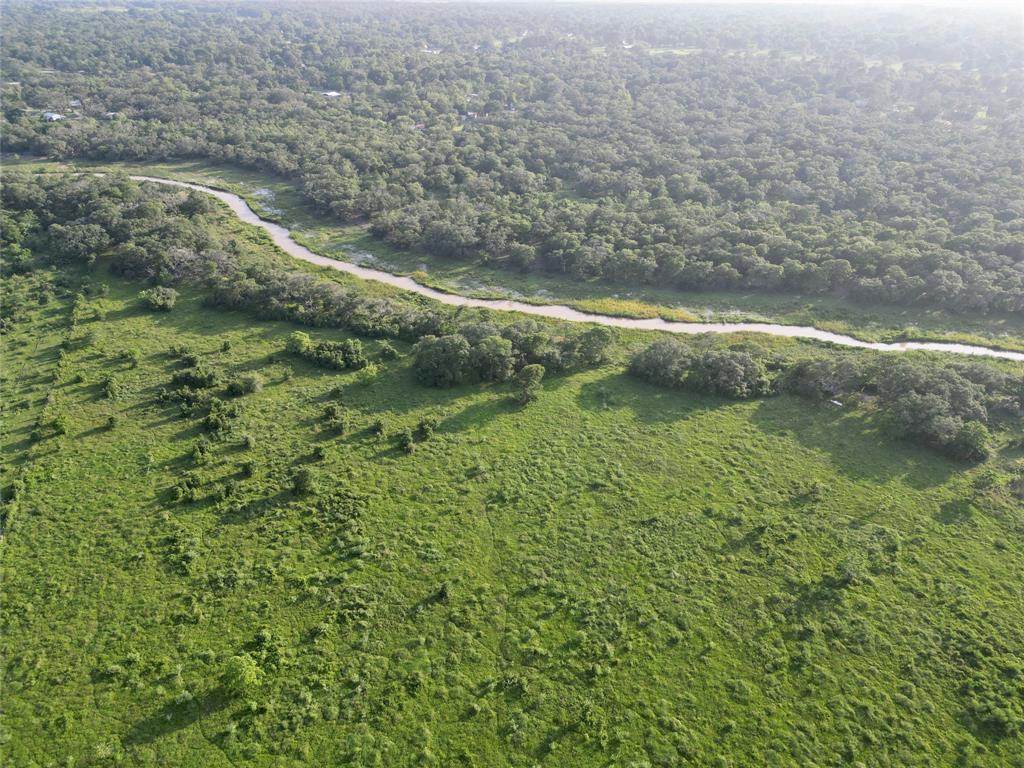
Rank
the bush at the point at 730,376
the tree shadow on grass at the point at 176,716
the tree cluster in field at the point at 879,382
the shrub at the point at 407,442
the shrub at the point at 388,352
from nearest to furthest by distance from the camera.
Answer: the tree shadow on grass at the point at 176,716, the shrub at the point at 407,442, the tree cluster in field at the point at 879,382, the bush at the point at 730,376, the shrub at the point at 388,352

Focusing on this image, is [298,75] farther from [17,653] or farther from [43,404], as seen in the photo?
[17,653]

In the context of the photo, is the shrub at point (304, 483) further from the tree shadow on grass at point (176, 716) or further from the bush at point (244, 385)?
the tree shadow on grass at point (176, 716)

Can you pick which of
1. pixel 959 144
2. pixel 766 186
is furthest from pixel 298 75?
pixel 959 144

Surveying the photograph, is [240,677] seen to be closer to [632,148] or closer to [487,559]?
[487,559]

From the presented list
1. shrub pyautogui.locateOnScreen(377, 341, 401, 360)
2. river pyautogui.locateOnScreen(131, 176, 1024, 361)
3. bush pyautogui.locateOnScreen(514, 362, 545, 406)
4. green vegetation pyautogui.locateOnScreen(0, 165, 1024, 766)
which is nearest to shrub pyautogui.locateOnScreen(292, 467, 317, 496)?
green vegetation pyautogui.locateOnScreen(0, 165, 1024, 766)

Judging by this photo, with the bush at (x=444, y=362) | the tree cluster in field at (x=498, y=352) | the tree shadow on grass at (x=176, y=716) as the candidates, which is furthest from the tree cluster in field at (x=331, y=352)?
the tree shadow on grass at (x=176, y=716)

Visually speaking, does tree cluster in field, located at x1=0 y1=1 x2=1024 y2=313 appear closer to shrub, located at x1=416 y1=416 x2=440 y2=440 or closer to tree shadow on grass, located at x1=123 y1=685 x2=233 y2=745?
shrub, located at x1=416 y1=416 x2=440 y2=440

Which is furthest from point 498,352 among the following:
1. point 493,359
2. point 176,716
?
point 176,716
